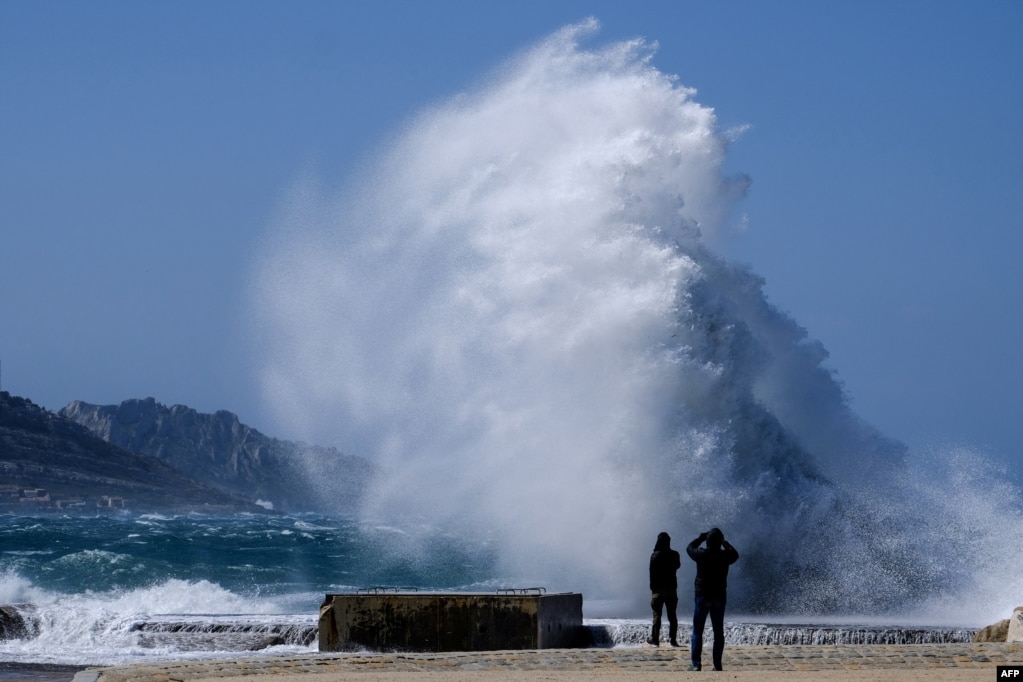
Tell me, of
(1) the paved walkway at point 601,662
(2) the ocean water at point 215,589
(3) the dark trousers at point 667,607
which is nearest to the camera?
(1) the paved walkway at point 601,662

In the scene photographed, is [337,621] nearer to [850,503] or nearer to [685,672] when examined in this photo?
[685,672]

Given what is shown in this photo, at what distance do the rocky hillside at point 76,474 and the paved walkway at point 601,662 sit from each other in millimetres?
86560

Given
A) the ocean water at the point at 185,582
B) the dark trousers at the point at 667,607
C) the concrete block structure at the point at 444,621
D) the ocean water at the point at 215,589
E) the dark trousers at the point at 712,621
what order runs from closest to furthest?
1. the dark trousers at the point at 712,621
2. the dark trousers at the point at 667,607
3. the concrete block structure at the point at 444,621
4. the ocean water at the point at 215,589
5. the ocean water at the point at 185,582

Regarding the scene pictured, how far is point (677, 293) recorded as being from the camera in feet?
84.4

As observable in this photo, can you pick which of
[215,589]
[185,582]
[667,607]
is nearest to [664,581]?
[667,607]

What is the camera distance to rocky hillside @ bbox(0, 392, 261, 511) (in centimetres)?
10138

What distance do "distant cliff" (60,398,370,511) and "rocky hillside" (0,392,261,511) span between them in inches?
278

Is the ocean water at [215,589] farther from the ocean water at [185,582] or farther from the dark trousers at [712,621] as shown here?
the dark trousers at [712,621]

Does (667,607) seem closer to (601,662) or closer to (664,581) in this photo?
(664,581)

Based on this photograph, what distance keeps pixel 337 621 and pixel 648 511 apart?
8402 millimetres

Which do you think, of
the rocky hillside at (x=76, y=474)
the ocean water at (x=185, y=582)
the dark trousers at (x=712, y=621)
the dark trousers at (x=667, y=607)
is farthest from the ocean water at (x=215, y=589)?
the rocky hillside at (x=76, y=474)

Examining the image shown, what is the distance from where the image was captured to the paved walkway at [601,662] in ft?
45.4

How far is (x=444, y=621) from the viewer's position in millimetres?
17516

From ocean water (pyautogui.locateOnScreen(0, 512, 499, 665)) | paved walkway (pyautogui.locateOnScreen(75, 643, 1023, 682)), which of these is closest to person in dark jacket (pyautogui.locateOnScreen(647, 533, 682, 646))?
paved walkway (pyautogui.locateOnScreen(75, 643, 1023, 682))
